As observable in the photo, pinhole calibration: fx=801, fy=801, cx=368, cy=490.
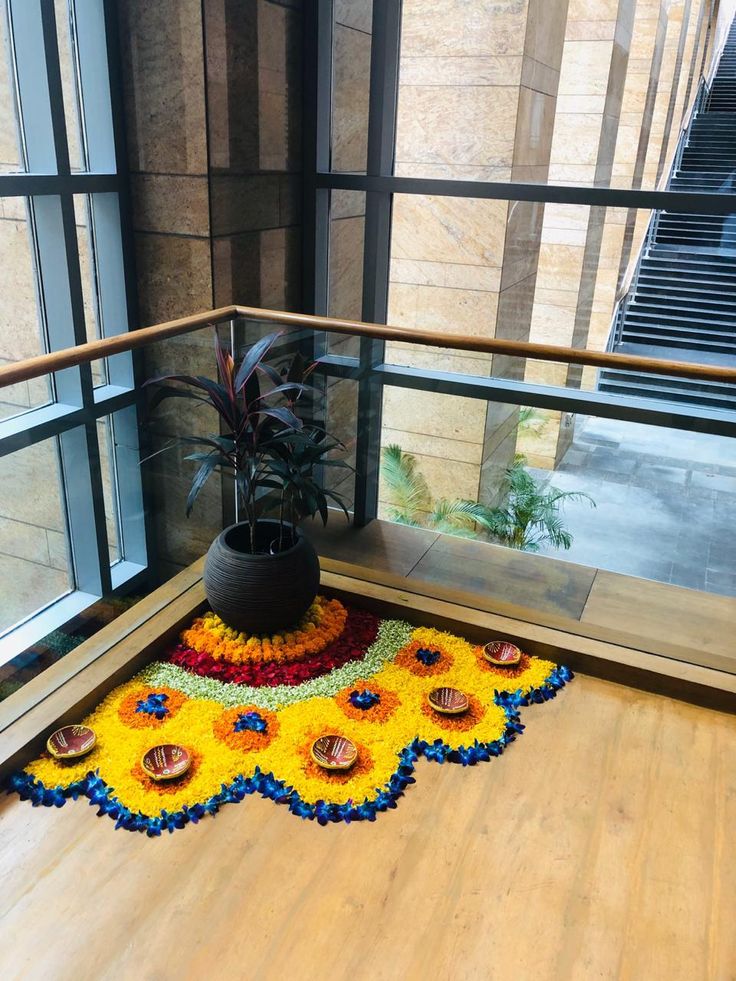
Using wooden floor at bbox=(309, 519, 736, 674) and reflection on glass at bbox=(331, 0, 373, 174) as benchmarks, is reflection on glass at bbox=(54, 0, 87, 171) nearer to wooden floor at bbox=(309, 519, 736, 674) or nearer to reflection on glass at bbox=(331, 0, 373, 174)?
reflection on glass at bbox=(331, 0, 373, 174)

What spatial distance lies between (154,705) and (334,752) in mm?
551

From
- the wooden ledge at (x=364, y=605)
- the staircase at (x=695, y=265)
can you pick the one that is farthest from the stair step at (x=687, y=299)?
the wooden ledge at (x=364, y=605)

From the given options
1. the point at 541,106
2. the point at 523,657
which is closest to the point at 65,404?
the point at 523,657

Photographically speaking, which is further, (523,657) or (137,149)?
(137,149)

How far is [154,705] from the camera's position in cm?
229

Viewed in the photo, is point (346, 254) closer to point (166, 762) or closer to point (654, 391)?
point (654, 391)

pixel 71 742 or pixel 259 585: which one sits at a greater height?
pixel 259 585

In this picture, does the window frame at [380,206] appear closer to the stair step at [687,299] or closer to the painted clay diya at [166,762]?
the stair step at [687,299]

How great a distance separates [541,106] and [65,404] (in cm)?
250

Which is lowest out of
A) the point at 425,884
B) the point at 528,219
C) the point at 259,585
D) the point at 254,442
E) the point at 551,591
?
the point at 425,884

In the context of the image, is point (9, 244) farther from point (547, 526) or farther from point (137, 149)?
point (547, 526)

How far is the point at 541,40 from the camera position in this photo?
3414mm

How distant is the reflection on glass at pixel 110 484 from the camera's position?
2.38m

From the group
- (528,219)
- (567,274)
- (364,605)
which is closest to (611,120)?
(528,219)
